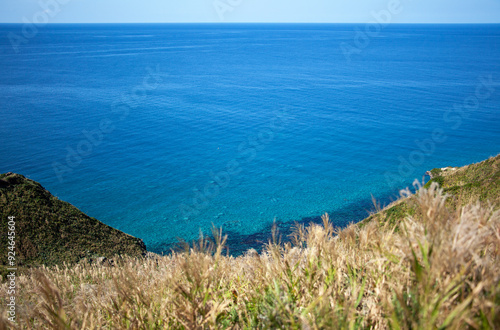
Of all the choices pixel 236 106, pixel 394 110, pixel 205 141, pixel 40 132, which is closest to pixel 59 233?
pixel 205 141

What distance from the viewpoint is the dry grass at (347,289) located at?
2650 mm

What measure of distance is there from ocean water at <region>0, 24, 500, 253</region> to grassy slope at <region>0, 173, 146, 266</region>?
4556 mm

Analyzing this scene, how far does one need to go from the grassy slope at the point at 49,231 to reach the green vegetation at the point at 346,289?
15567 mm

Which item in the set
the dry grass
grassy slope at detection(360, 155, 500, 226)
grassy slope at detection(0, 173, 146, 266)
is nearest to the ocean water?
grassy slope at detection(0, 173, 146, 266)

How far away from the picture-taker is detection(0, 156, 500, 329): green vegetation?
2.65 metres

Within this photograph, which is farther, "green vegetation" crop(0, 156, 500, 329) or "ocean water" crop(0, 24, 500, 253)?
"ocean water" crop(0, 24, 500, 253)

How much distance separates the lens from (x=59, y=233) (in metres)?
19.4

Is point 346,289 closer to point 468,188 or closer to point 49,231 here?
point 468,188

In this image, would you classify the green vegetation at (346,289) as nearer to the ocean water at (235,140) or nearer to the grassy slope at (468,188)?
the grassy slope at (468,188)

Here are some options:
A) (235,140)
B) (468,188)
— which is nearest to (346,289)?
(468,188)

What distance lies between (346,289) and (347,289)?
0.17 m

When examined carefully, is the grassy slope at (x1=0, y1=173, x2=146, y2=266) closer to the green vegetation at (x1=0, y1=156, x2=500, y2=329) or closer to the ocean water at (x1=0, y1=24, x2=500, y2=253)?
the ocean water at (x1=0, y1=24, x2=500, y2=253)

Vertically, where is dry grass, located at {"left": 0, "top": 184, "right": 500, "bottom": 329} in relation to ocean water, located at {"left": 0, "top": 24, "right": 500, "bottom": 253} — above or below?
below

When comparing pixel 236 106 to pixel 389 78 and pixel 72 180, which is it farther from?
pixel 389 78
